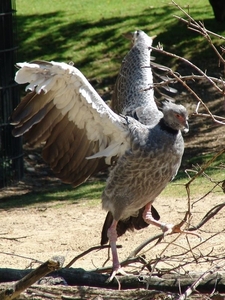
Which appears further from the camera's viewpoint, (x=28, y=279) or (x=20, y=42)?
(x=20, y=42)

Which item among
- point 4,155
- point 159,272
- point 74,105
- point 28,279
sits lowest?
point 4,155

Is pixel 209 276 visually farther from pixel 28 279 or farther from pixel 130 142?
pixel 130 142

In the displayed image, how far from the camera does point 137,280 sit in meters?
3.96

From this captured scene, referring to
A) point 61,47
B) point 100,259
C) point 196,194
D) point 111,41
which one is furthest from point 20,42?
point 100,259

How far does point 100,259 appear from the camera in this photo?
6117mm

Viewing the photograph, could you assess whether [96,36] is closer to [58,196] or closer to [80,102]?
[58,196]

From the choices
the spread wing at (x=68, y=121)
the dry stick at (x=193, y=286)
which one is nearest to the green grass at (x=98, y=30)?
the spread wing at (x=68, y=121)

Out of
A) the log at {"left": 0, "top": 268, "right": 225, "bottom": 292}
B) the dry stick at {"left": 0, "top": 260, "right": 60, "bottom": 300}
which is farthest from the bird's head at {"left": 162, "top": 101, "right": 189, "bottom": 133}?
the dry stick at {"left": 0, "top": 260, "right": 60, "bottom": 300}

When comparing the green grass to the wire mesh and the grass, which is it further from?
the wire mesh

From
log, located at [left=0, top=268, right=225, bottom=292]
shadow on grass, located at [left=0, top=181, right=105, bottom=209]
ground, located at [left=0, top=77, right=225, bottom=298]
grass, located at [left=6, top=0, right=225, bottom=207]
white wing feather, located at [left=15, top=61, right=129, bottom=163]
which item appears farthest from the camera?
grass, located at [left=6, top=0, right=225, bottom=207]

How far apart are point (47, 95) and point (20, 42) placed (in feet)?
35.0

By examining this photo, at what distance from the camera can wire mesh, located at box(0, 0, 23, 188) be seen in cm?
965

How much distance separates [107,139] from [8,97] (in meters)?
4.98

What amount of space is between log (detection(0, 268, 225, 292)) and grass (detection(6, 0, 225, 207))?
921cm
